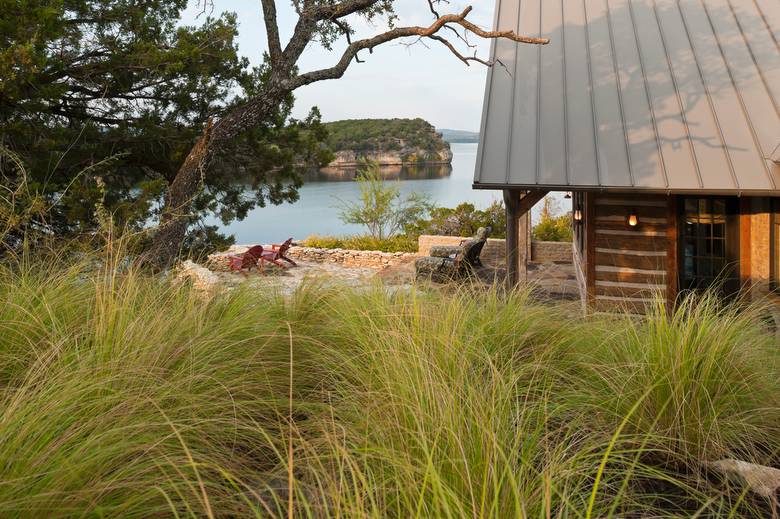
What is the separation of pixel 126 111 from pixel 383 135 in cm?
3768

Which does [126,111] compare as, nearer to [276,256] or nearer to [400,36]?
[400,36]

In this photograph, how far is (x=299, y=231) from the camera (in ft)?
100

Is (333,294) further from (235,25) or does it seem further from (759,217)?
(235,25)

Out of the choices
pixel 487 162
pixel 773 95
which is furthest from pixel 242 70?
pixel 773 95

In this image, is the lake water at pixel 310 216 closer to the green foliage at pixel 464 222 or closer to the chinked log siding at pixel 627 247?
the green foliage at pixel 464 222

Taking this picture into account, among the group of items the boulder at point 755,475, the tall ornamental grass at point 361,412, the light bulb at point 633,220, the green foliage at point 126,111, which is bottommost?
the boulder at point 755,475

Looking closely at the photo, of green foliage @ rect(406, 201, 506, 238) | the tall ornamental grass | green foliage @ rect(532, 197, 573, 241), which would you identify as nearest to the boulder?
the tall ornamental grass

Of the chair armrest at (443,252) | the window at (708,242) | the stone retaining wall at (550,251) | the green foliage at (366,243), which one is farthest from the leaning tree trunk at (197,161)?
the green foliage at (366,243)

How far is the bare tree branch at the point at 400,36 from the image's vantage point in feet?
21.0

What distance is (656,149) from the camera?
274 inches

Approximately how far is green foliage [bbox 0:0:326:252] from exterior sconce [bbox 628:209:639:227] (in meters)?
4.71

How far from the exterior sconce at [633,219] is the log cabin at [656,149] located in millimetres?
17

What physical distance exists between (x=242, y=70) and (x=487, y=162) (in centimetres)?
432

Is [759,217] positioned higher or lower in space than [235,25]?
lower
